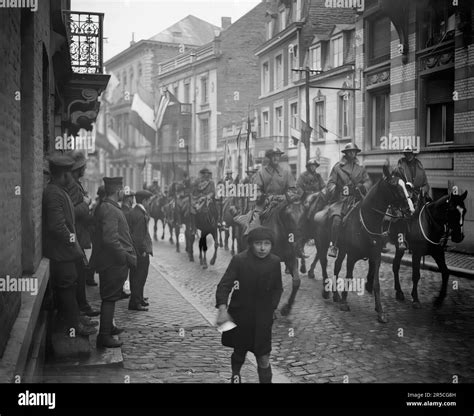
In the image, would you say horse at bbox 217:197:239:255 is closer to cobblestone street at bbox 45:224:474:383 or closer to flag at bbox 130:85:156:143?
flag at bbox 130:85:156:143

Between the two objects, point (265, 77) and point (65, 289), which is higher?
point (265, 77)

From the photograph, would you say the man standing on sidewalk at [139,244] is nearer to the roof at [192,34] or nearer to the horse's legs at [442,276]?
the roof at [192,34]

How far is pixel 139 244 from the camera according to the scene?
857 centimetres

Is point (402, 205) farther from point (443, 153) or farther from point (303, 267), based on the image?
point (443, 153)

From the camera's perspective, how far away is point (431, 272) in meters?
11.5

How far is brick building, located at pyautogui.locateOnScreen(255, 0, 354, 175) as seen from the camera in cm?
1411

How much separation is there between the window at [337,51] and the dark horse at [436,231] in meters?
7.94

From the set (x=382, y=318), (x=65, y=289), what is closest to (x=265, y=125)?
(x=382, y=318)

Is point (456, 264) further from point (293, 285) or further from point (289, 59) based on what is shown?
point (289, 59)

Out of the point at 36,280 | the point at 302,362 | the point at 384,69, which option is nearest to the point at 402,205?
the point at 302,362

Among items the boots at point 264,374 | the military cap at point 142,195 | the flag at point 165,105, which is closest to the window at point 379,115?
the flag at point 165,105

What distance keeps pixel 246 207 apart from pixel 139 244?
5.19 m

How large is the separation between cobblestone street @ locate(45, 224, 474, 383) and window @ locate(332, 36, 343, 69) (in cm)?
792
